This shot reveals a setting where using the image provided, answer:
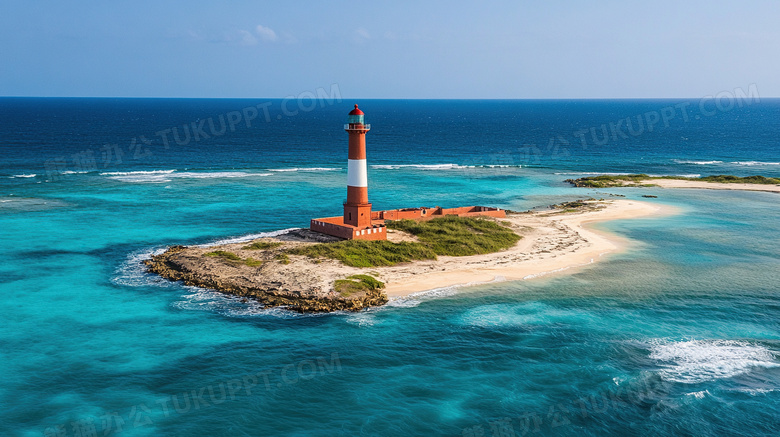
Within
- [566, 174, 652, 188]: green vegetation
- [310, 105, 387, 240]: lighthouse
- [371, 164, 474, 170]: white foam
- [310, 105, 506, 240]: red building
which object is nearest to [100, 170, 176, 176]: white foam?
[371, 164, 474, 170]: white foam

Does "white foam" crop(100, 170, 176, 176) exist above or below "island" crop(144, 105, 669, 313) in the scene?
above

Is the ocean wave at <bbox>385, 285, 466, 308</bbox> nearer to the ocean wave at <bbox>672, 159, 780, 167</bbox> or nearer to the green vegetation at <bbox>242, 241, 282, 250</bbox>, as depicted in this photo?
the green vegetation at <bbox>242, 241, 282, 250</bbox>

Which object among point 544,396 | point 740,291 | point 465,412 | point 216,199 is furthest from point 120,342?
point 216,199

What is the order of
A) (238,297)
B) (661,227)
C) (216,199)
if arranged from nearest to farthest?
(238,297), (661,227), (216,199)

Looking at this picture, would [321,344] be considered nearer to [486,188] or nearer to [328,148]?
[486,188]

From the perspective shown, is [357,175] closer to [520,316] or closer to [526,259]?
[526,259]

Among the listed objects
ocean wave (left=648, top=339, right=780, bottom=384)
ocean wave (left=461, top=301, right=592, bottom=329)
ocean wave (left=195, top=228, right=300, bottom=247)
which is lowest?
ocean wave (left=648, top=339, right=780, bottom=384)

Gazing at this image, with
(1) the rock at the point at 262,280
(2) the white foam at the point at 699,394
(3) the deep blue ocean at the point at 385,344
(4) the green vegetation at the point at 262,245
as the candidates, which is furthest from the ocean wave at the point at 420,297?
(2) the white foam at the point at 699,394

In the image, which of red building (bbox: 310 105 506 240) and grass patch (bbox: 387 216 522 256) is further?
grass patch (bbox: 387 216 522 256)
